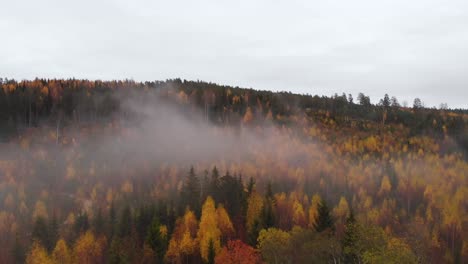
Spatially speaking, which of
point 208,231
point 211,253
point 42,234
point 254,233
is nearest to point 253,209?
point 254,233

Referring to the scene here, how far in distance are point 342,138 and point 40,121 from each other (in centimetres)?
13130

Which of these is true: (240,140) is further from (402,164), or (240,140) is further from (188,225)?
(188,225)

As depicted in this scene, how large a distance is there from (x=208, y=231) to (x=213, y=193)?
21859 mm

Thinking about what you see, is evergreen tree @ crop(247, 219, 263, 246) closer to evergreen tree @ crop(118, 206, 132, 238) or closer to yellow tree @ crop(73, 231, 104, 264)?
evergreen tree @ crop(118, 206, 132, 238)

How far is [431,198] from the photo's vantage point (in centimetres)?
12419

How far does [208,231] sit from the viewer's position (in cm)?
7906

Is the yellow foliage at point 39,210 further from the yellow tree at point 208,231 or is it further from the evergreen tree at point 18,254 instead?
the yellow tree at point 208,231

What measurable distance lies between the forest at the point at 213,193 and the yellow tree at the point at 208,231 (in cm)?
28

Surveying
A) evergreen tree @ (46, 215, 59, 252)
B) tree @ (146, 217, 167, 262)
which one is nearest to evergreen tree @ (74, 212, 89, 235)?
evergreen tree @ (46, 215, 59, 252)

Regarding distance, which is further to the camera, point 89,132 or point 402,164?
point 89,132

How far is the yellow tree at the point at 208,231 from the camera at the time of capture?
2990 inches

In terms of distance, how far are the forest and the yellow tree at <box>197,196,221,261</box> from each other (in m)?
0.28

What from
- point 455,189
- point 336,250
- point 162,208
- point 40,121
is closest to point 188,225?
point 162,208

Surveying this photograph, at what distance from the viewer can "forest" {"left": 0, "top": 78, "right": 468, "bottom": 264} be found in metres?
72.1
